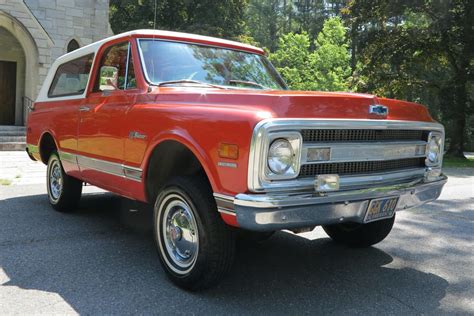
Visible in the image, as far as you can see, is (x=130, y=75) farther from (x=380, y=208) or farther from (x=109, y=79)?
(x=380, y=208)

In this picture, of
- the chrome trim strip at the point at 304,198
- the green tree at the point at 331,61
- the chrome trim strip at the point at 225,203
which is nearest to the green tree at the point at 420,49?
the green tree at the point at 331,61

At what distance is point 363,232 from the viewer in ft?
15.6

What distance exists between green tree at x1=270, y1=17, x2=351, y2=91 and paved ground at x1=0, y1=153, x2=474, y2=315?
→ 3086 centimetres

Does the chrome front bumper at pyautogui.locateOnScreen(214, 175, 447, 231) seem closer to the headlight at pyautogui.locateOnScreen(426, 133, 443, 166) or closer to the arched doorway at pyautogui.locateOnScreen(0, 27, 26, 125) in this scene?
the headlight at pyautogui.locateOnScreen(426, 133, 443, 166)

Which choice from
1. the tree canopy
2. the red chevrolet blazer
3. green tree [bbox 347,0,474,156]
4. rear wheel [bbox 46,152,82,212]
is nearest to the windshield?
the red chevrolet blazer

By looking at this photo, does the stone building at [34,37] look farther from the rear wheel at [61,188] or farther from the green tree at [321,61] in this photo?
the green tree at [321,61]

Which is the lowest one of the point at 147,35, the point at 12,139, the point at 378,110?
the point at 12,139

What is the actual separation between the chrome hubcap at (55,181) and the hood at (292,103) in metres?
2.82

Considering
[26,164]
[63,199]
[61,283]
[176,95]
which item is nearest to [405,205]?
[176,95]

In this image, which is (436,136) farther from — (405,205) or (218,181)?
(218,181)

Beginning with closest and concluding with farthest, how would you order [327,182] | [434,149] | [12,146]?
[327,182], [434,149], [12,146]

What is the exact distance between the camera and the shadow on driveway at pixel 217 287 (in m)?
3.37

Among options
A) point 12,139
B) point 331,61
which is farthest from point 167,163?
point 331,61

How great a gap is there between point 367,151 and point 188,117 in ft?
4.48
